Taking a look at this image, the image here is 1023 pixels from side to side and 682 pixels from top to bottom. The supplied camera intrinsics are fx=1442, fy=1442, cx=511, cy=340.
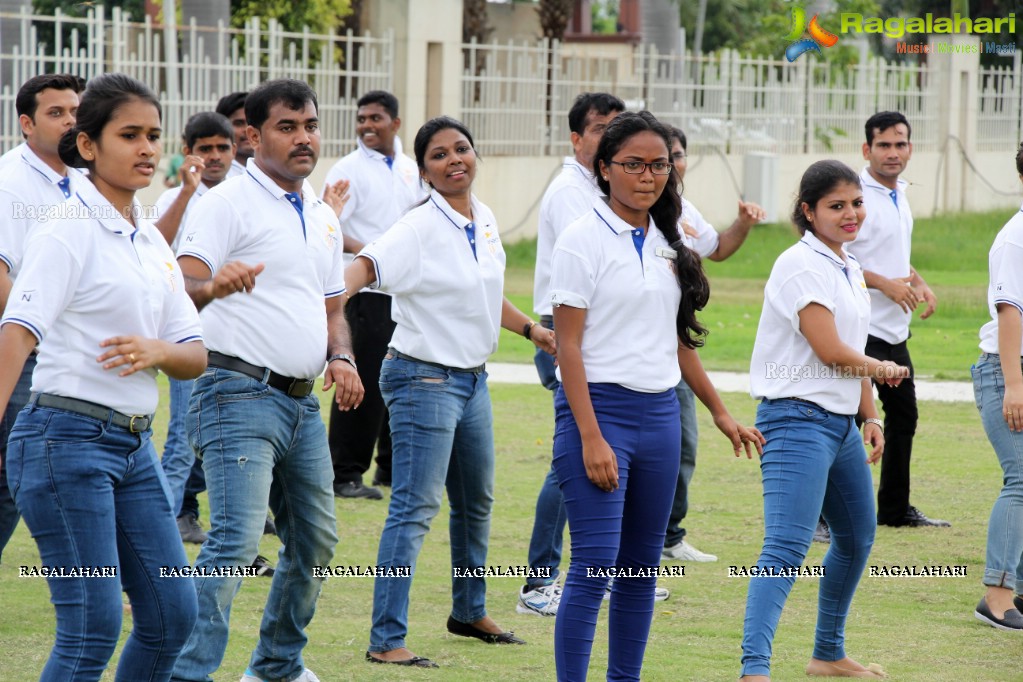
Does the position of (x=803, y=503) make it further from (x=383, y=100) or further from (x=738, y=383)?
(x=738, y=383)

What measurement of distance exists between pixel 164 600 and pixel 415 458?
174 cm

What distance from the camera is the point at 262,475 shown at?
5047 millimetres

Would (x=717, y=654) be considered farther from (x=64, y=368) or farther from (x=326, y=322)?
(x=64, y=368)

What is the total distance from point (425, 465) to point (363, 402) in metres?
3.28

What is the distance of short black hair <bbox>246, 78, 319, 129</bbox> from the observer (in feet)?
17.6

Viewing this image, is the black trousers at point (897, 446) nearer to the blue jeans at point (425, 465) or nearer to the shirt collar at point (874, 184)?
the shirt collar at point (874, 184)

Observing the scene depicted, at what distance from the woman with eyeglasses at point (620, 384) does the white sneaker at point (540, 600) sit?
61.1 inches

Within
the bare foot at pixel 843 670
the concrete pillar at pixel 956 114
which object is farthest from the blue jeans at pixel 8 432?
the concrete pillar at pixel 956 114

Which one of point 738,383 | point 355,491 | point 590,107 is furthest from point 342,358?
point 738,383

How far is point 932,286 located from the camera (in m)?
20.4

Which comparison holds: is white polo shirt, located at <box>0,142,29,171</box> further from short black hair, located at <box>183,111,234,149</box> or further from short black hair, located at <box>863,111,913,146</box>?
short black hair, located at <box>863,111,913,146</box>

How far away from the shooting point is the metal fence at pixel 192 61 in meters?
16.8

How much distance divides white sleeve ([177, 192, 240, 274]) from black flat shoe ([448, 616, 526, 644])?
202 cm

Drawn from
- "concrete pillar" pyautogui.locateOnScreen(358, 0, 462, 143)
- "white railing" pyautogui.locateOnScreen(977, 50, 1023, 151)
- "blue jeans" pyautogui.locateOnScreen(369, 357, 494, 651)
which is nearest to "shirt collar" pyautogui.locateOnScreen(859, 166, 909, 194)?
"blue jeans" pyautogui.locateOnScreen(369, 357, 494, 651)
